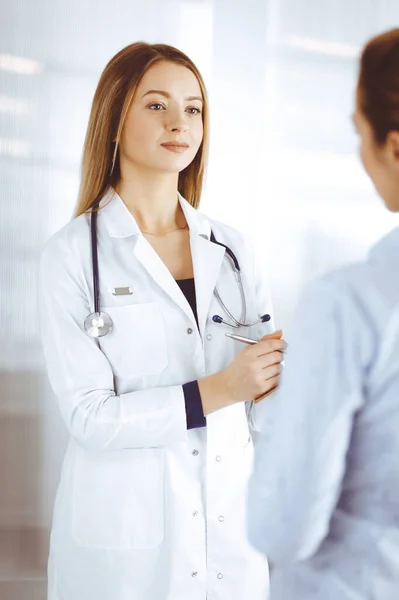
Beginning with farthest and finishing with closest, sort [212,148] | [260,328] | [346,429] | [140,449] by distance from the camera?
[212,148] → [260,328] → [140,449] → [346,429]

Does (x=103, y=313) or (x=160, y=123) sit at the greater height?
(x=160, y=123)

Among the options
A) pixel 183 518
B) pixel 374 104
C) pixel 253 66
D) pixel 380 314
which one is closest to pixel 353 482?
pixel 380 314

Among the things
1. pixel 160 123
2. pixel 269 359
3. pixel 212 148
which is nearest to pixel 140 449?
pixel 269 359

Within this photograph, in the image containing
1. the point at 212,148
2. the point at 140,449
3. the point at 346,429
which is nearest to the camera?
the point at 346,429

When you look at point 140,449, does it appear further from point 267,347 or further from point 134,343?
point 267,347

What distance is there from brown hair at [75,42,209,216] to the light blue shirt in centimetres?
83

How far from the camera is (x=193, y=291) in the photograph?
5.03 ft

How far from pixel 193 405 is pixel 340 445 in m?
0.63

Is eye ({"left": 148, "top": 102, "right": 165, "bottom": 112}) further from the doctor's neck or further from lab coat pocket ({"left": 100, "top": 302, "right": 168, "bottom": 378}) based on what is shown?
lab coat pocket ({"left": 100, "top": 302, "right": 168, "bottom": 378})

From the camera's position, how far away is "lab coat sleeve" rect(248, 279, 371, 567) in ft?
2.60

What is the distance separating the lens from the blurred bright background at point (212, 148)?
2066 millimetres

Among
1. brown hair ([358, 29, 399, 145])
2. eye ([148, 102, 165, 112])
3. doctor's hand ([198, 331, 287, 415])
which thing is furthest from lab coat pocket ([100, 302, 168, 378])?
brown hair ([358, 29, 399, 145])

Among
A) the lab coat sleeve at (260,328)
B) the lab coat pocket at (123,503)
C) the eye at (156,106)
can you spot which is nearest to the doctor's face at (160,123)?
the eye at (156,106)

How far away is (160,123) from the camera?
1.51m
